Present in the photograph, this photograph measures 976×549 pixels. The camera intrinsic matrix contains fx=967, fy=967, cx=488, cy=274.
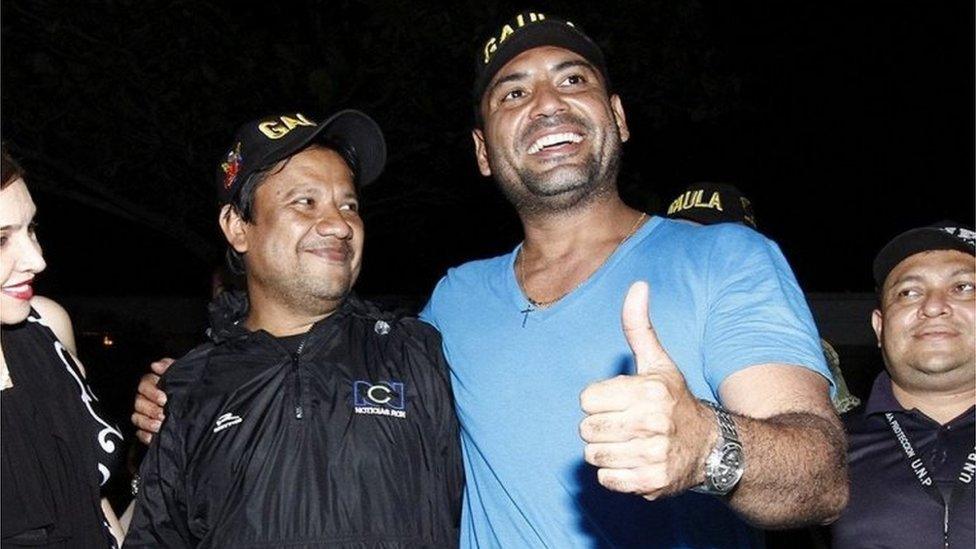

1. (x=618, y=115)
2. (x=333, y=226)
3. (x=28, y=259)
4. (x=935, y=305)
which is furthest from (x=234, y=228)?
(x=935, y=305)

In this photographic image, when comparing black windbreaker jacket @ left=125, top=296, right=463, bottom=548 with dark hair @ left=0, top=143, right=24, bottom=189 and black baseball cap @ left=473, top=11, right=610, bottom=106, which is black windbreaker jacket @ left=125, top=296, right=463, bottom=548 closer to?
dark hair @ left=0, top=143, right=24, bottom=189

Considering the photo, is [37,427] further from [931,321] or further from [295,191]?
[931,321]

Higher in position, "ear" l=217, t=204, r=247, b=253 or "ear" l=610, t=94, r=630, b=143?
"ear" l=610, t=94, r=630, b=143

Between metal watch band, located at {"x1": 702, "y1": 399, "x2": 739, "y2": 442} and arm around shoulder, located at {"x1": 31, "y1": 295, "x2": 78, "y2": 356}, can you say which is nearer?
metal watch band, located at {"x1": 702, "y1": 399, "x2": 739, "y2": 442}

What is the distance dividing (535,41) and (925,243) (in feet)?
5.89

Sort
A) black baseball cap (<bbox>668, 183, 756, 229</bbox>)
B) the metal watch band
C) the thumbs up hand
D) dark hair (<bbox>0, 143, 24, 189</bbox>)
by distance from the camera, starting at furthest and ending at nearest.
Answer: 1. black baseball cap (<bbox>668, 183, 756, 229</bbox>)
2. dark hair (<bbox>0, 143, 24, 189</bbox>)
3. the metal watch band
4. the thumbs up hand

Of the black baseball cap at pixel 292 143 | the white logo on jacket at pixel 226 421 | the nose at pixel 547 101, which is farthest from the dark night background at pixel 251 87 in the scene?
the white logo on jacket at pixel 226 421

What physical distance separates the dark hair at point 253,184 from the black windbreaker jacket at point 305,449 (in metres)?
0.41

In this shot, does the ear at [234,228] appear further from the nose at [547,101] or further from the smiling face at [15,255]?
the nose at [547,101]

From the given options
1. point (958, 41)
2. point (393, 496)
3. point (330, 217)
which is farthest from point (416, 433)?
point (958, 41)

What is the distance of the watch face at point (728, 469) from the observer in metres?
1.68

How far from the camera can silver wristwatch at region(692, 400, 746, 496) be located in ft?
5.50

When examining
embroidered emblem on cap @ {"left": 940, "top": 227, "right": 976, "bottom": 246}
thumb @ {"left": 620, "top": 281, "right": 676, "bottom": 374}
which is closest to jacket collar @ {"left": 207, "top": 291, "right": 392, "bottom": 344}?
thumb @ {"left": 620, "top": 281, "right": 676, "bottom": 374}

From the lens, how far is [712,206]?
Result: 184 inches
